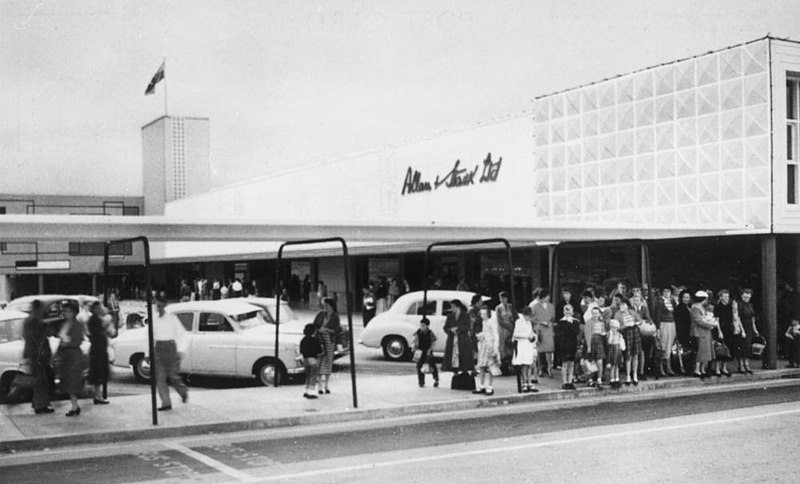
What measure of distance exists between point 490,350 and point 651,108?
10499 mm

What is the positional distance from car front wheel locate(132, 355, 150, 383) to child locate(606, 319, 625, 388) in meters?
8.61

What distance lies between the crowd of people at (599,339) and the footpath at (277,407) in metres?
0.34

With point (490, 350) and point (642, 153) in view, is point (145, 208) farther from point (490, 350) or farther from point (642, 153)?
point (490, 350)

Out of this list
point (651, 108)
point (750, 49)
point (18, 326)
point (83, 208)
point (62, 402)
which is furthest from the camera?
point (83, 208)

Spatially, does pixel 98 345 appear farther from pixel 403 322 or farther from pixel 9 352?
pixel 403 322

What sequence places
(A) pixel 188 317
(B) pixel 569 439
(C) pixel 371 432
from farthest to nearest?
(A) pixel 188 317, (C) pixel 371 432, (B) pixel 569 439

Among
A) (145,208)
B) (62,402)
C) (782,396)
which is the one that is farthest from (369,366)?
(145,208)

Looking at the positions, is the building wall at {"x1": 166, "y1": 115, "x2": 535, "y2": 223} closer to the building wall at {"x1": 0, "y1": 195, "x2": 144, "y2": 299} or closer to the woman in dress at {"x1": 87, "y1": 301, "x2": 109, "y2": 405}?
the woman in dress at {"x1": 87, "y1": 301, "x2": 109, "y2": 405}

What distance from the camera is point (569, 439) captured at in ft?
34.9

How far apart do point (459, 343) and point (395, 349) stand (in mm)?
5942

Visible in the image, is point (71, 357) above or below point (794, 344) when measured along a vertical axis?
above

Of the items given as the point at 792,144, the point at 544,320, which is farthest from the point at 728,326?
the point at 792,144

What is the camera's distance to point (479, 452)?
9.88 meters

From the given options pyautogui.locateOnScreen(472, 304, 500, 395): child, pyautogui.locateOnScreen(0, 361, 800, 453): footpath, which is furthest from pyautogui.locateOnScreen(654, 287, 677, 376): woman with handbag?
pyautogui.locateOnScreen(472, 304, 500, 395): child
